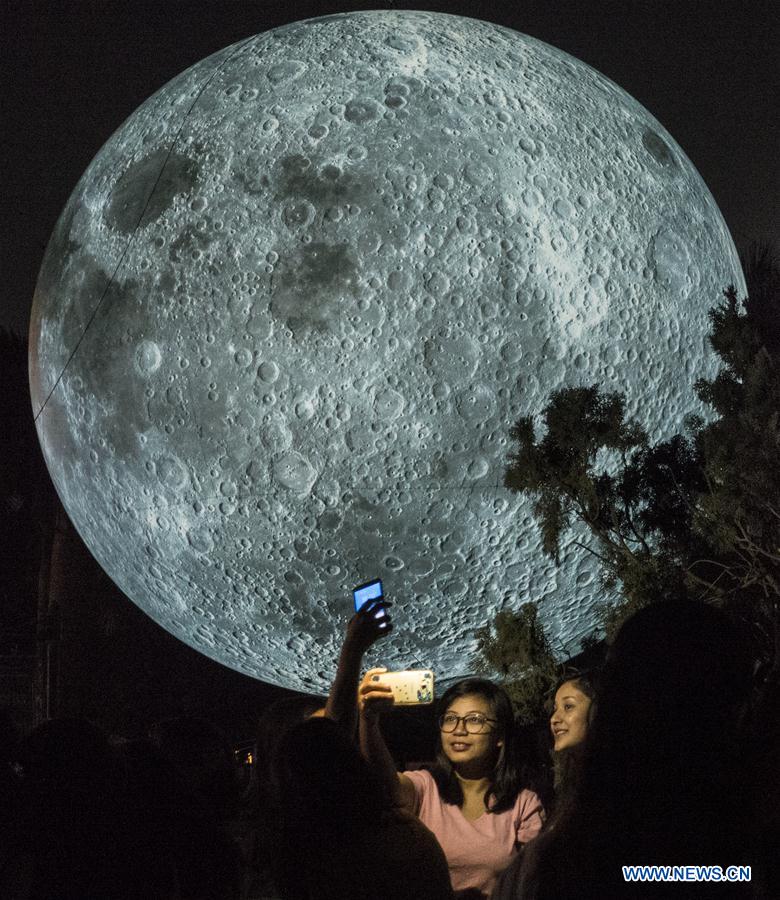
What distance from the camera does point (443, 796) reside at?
3.10m

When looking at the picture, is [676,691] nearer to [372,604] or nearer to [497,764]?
[372,604]

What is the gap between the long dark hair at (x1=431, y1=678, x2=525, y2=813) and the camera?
9.98 feet

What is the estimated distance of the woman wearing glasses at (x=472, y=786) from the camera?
2961 millimetres

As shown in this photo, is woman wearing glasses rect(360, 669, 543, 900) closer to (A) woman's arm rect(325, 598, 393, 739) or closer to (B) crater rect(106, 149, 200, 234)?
(A) woman's arm rect(325, 598, 393, 739)

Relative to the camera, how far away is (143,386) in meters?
5.57

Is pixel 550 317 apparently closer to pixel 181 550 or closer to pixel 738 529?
pixel 738 529

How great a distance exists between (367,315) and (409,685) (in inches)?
86.0

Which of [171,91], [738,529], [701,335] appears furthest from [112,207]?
[738,529]

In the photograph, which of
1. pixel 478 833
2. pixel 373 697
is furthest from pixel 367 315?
pixel 478 833

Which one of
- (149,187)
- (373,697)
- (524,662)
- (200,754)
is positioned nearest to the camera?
(200,754)

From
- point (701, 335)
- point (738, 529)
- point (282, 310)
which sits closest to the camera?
point (738, 529)

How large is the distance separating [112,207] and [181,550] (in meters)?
1.91

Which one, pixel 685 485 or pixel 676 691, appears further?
pixel 685 485
